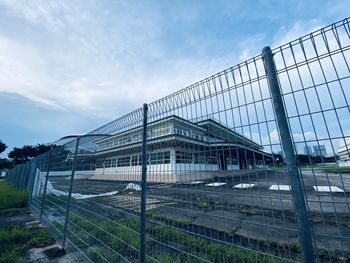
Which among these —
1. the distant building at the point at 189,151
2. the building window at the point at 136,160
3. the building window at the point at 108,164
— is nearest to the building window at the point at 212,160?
the distant building at the point at 189,151

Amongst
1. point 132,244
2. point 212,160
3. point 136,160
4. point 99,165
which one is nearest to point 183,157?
point 212,160

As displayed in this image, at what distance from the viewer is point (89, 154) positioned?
3486 millimetres

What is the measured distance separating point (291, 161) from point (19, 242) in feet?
16.3

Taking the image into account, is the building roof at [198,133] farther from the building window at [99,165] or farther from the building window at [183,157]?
the building window at [99,165]

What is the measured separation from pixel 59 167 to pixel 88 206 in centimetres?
188

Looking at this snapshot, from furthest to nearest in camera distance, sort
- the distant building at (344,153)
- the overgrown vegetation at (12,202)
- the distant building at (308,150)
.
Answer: the overgrown vegetation at (12,202) → the distant building at (308,150) → the distant building at (344,153)

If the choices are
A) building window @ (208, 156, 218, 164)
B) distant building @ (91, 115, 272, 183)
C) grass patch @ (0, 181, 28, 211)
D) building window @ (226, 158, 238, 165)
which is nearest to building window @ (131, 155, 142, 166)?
distant building @ (91, 115, 272, 183)

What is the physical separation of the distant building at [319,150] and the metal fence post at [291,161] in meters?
0.12

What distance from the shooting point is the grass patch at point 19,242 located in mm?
2795

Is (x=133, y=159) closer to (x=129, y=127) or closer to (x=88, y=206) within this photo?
(x=129, y=127)

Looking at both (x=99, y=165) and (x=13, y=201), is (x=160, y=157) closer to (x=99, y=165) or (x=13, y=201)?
(x=99, y=165)

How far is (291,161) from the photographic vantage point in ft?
3.70

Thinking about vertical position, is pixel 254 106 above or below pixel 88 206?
above

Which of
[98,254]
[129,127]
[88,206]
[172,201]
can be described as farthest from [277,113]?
Answer: [88,206]
